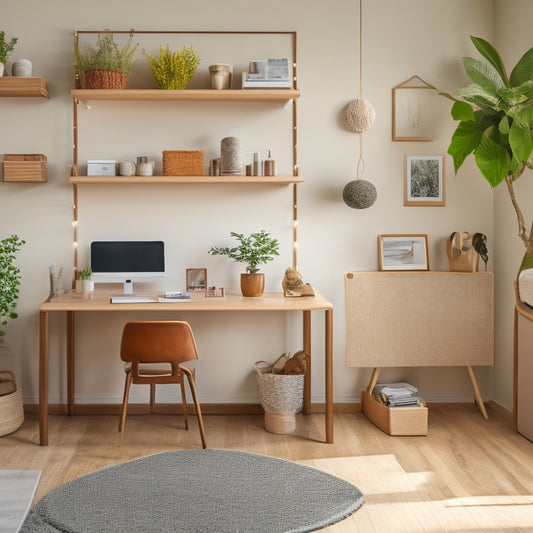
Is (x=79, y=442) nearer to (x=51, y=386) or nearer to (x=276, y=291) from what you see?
(x=51, y=386)

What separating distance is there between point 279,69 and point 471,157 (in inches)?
55.5

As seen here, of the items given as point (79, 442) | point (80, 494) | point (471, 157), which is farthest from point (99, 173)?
point (471, 157)

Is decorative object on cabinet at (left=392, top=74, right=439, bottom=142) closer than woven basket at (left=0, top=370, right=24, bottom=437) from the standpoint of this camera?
No

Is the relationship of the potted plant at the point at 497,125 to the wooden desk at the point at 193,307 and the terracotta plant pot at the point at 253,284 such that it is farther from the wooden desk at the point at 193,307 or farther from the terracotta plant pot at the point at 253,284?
the terracotta plant pot at the point at 253,284

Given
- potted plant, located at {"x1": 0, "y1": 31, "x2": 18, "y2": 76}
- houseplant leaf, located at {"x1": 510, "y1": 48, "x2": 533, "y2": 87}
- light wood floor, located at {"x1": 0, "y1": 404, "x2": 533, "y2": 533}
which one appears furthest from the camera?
potted plant, located at {"x1": 0, "y1": 31, "x2": 18, "y2": 76}

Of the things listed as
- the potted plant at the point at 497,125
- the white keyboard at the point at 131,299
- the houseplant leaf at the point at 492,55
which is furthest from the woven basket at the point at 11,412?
the houseplant leaf at the point at 492,55

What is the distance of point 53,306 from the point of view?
12.0ft

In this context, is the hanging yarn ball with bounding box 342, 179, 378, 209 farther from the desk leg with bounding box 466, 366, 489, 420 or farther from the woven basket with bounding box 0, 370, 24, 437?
the woven basket with bounding box 0, 370, 24, 437

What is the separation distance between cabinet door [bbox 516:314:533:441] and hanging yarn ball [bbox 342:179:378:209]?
3.72 ft

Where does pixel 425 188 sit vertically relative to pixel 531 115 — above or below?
below

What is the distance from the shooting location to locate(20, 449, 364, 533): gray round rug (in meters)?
2.68

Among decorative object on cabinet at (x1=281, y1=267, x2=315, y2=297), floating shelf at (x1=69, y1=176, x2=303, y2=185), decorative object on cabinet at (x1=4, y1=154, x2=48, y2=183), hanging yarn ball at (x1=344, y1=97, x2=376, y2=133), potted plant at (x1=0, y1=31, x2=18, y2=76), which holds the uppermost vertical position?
potted plant at (x1=0, y1=31, x2=18, y2=76)

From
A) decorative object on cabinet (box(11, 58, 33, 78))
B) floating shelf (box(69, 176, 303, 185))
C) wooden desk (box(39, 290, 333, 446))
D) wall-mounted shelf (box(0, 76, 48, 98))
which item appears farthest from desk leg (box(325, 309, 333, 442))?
decorative object on cabinet (box(11, 58, 33, 78))

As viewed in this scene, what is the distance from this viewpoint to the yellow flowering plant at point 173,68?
13.2ft
